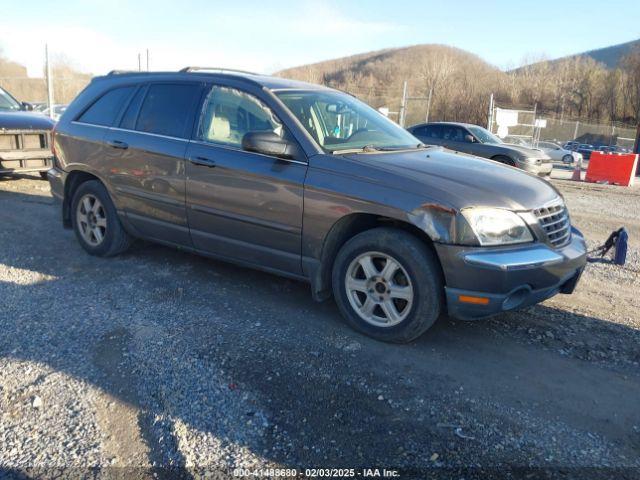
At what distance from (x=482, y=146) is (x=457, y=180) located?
1133 cm

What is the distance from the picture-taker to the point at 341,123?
4484 mm

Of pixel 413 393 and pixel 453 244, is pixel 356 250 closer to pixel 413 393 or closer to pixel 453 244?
pixel 453 244

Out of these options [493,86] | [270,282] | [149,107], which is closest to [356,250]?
[270,282]

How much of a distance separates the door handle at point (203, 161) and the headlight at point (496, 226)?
208 centimetres

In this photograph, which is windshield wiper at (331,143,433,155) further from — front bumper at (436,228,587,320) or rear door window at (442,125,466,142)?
rear door window at (442,125,466,142)

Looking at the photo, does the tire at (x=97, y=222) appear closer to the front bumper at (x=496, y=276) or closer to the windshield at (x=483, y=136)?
the front bumper at (x=496, y=276)

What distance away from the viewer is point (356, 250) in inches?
148

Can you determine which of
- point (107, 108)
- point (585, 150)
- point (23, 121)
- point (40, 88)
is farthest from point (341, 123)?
point (40, 88)

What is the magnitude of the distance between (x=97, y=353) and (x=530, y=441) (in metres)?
2.67

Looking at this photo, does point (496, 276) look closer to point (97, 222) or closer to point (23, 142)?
point (97, 222)

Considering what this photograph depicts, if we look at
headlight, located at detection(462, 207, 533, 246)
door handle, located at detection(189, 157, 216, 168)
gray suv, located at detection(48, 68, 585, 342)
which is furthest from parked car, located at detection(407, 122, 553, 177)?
headlight, located at detection(462, 207, 533, 246)

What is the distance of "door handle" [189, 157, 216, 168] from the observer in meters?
4.34

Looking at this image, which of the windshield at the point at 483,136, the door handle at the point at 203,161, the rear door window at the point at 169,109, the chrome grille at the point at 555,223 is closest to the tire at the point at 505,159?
the windshield at the point at 483,136

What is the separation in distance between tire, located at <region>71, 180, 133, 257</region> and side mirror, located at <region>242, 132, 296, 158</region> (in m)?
2.05
